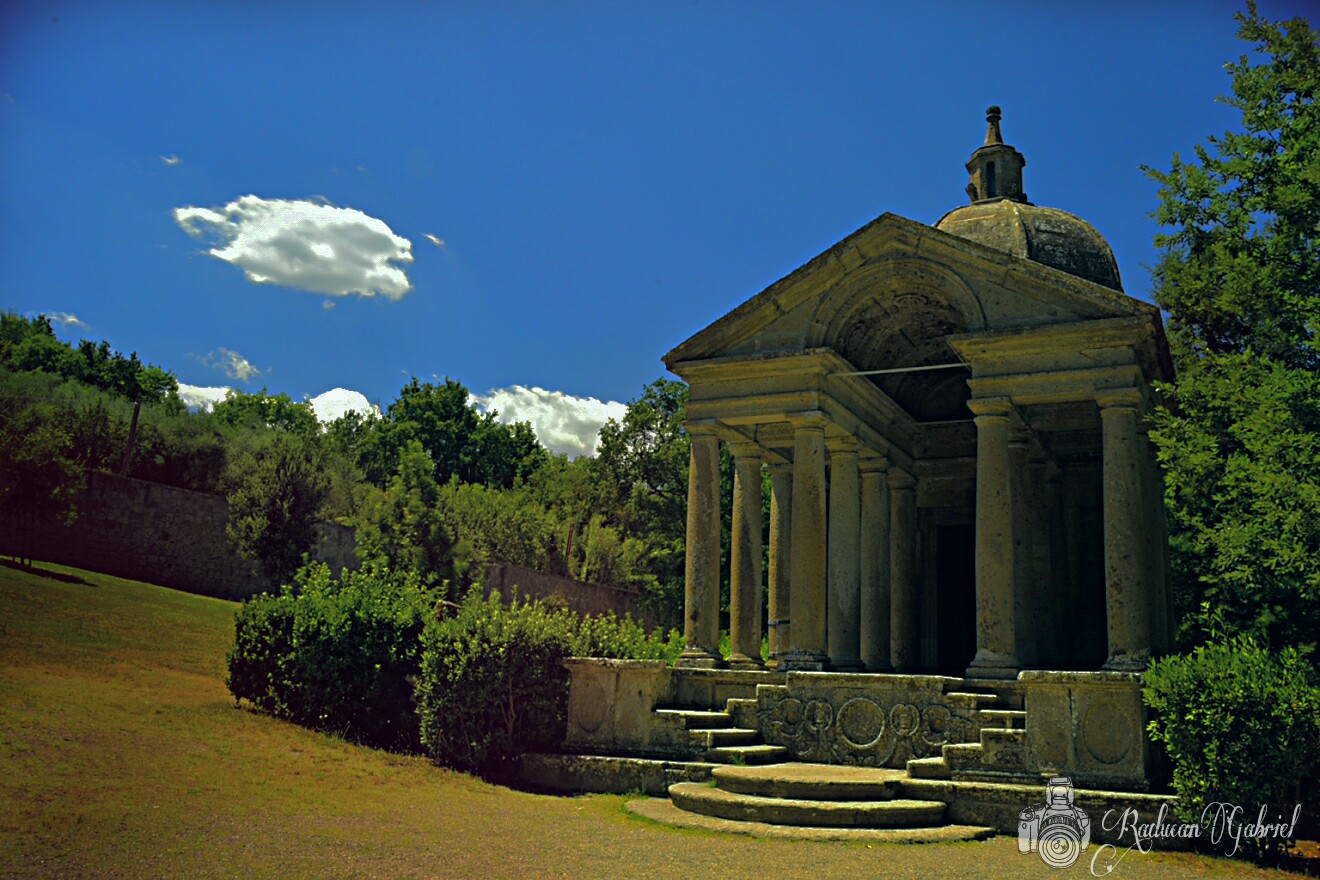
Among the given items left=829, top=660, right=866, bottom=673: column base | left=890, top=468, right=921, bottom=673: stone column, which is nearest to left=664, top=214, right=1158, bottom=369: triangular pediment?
left=890, top=468, right=921, bottom=673: stone column

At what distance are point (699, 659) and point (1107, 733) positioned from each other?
255 inches

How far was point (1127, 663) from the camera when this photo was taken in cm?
1322

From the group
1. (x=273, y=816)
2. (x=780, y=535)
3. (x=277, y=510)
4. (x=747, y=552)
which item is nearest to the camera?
(x=273, y=816)

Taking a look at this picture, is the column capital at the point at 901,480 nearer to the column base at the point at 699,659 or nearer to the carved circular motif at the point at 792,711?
the column base at the point at 699,659

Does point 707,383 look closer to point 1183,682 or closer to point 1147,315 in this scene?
point 1147,315

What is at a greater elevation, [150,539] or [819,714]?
[150,539]

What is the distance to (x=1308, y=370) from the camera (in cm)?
1443

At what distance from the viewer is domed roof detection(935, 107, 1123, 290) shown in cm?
1828

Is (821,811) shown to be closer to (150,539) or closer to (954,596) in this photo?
(954,596)

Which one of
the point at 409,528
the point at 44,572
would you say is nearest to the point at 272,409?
the point at 409,528

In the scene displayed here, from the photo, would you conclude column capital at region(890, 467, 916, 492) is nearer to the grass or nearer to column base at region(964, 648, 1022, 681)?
column base at region(964, 648, 1022, 681)

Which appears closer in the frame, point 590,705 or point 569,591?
point 590,705

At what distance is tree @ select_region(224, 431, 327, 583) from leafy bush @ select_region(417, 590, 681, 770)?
899 inches

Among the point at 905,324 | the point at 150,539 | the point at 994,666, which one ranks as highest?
the point at 905,324
